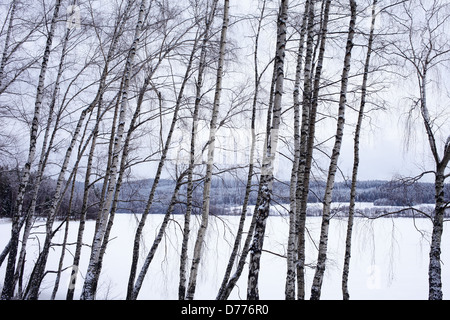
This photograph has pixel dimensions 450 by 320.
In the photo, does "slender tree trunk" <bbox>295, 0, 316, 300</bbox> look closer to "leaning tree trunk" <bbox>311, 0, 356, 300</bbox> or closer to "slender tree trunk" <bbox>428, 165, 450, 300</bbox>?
"leaning tree trunk" <bbox>311, 0, 356, 300</bbox>

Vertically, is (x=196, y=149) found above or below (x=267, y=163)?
above

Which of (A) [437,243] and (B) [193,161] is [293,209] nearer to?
(B) [193,161]

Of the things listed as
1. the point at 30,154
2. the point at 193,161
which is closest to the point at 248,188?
the point at 193,161

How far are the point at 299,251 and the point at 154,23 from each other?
251 inches

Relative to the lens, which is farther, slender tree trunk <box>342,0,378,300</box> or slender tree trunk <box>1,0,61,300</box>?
slender tree trunk <box>342,0,378,300</box>

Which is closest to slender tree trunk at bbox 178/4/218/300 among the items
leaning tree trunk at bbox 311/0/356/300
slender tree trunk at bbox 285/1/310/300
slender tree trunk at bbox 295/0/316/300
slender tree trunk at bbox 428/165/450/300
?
slender tree trunk at bbox 285/1/310/300

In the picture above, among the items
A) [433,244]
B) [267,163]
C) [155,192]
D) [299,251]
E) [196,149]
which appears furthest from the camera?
[155,192]

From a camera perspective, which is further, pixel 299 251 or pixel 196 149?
pixel 196 149

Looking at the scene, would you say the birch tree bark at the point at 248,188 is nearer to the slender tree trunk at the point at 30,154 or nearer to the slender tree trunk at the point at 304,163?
the slender tree trunk at the point at 304,163

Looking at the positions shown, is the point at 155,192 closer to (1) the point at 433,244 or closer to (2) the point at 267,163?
(2) the point at 267,163

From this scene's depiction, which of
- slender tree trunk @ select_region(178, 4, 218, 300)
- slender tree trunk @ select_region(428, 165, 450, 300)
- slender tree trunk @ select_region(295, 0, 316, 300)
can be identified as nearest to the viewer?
slender tree trunk @ select_region(295, 0, 316, 300)

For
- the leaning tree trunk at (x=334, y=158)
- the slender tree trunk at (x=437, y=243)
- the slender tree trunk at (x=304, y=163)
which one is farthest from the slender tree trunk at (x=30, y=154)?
the slender tree trunk at (x=437, y=243)

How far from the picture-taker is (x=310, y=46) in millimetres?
5691
